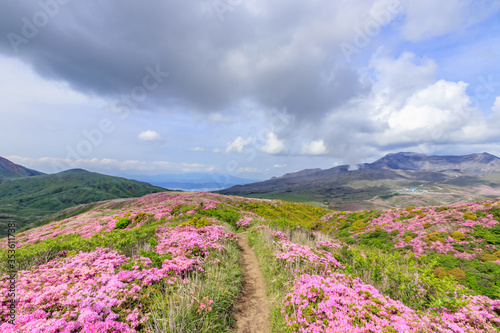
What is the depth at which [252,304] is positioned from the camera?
25.9ft

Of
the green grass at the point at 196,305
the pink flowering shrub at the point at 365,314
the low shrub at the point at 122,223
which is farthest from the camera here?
the low shrub at the point at 122,223

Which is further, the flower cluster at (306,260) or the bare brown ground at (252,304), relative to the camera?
the flower cluster at (306,260)

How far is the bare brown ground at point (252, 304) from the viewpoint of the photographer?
6672 mm

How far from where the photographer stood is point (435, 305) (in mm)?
5578

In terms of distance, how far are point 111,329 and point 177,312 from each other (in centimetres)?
153

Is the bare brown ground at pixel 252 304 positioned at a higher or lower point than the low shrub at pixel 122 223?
lower

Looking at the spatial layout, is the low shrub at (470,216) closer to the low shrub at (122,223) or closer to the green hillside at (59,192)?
the low shrub at (122,223)

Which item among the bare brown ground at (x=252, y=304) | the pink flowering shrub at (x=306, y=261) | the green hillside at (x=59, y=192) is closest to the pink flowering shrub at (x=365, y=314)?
the bare brown ground at (x=252, y=304)

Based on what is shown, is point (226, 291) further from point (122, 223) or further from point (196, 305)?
point (122, 223)

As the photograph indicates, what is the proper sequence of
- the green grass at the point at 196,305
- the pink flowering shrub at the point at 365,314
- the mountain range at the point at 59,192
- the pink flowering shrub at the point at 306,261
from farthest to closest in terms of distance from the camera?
the mountain range at the point at 59,192, the pink flowering shrub at the point at 306,261, the green grass at the point at 196,305, the pink flowering shrub at the point at 365,314

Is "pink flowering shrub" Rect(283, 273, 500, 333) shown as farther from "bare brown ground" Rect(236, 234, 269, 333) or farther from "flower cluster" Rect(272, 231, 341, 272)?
"flower cluster" Rect(272, 231, 341, 272)

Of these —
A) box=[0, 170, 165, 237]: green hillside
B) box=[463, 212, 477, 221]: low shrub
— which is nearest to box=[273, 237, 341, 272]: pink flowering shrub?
box=[463, 212, 477, 221]: low shrub

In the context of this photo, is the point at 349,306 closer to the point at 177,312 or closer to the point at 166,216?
the point at 177,312

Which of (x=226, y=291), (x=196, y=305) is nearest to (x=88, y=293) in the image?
(x=196, y=305)
